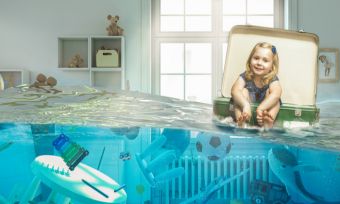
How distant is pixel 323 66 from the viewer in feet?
9.55

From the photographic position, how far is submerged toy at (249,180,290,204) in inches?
17.2

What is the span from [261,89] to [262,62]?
3cm

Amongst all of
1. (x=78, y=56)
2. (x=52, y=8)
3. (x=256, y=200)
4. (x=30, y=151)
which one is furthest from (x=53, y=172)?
(x=52, y=8)

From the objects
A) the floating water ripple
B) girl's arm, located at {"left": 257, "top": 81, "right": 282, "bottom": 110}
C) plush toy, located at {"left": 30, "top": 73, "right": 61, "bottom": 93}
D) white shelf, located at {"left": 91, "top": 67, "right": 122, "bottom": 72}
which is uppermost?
white shelf, located at {"left": 91, "top": 67, "right": 122, "bottom": 72}

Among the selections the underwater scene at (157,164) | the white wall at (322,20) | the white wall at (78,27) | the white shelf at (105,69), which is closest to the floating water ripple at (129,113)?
the underwater scene at (157,164)

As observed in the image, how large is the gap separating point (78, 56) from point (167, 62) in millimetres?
623

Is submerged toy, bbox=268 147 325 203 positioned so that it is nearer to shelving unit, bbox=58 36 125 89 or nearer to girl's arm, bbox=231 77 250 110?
girl's arm, bbox=231 77 250 110

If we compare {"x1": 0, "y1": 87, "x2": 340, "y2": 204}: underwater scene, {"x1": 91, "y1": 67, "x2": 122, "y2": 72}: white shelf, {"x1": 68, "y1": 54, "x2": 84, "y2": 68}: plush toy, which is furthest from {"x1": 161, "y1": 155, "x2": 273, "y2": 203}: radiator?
{"x1": 68, "y1": 54, "x2": 84, "y2": 68}: plush toy

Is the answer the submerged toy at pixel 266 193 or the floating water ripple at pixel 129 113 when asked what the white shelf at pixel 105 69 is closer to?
the floating water ripple at pixel 129 113

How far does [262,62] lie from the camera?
0.46 meters

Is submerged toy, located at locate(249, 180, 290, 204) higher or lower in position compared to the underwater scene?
lower

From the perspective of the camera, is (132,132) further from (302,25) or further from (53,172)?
(302,25)

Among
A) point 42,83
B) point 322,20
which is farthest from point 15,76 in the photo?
point 42,83

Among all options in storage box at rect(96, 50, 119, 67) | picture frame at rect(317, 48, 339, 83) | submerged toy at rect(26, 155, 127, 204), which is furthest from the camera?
picture frame at rect(317, 48, 339, 83)
